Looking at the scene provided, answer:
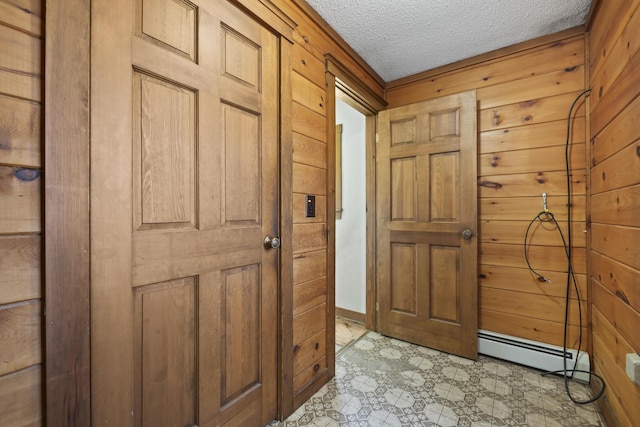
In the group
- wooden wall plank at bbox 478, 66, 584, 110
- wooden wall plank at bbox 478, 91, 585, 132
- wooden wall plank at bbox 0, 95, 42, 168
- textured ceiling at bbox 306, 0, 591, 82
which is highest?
textured ceiling at bbox 306, 0, 591, 82

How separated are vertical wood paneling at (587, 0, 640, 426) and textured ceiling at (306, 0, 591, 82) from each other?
0.93ft

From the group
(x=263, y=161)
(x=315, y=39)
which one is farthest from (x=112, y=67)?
(x=315, y=39)

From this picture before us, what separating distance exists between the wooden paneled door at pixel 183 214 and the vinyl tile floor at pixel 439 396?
1.41 ft

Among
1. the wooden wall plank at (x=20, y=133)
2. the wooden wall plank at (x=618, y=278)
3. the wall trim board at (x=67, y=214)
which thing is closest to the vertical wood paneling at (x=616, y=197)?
the wooden wall plank at (x=618, y=278)

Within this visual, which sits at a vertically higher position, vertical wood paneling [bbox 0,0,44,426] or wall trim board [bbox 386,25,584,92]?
wall trim board [bbox 386,25,584,92]

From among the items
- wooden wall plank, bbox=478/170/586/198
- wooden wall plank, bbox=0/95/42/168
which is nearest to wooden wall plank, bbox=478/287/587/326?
wooden wall plank, bbox=478/170/586/198

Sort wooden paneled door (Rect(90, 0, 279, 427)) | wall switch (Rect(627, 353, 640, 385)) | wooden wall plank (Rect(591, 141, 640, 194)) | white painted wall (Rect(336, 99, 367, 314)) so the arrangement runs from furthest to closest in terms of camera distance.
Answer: white painted wall (Rect(336, 99, 367, 314))
wooden wall plank (Rect(591, 141, 640, 194))
wall switch (Rect(627, 353, 640, 385))
wooden paneled door (Rect(90, 0, 279, 427))

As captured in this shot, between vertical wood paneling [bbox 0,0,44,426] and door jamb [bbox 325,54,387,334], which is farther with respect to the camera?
door jamb [bbox 325,54,387,334]

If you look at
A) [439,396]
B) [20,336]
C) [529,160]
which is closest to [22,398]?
[20,336]

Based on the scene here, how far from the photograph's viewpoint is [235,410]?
1284mm

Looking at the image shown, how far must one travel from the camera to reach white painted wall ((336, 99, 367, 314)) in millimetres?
2885

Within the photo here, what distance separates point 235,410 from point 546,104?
2623mm

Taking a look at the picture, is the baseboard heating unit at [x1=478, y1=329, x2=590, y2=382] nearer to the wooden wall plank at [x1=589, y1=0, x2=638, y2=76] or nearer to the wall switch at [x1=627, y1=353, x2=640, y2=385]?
the wall switch at [x1=627, y1=353, x2=640, y2=385]

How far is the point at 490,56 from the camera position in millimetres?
2148
